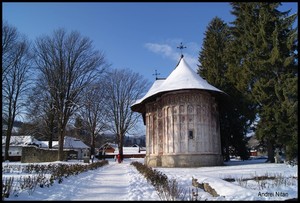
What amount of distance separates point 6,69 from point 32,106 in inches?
208

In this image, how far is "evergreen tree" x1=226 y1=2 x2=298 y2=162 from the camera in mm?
18812

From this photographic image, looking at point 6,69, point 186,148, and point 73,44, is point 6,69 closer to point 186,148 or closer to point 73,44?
point 73,44

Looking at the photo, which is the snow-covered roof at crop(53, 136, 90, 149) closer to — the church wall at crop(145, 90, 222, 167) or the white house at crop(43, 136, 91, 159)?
the white house at crop(43, 136, 91, 159)

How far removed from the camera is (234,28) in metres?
25.7

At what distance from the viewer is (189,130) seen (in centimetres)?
2262

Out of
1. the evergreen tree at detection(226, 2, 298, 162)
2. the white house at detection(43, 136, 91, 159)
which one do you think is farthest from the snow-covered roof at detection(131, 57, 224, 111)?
the white house at detection(43, 136, 91, 159)

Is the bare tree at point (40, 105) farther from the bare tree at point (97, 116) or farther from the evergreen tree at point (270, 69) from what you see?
the evergreen tree at point (270, 69)

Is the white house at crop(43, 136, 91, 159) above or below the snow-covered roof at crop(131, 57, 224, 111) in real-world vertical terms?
below

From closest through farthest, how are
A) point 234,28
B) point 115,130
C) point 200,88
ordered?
point 200,88 → point 234,28 → point 115,130

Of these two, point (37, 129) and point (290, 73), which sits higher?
point (290, 73)

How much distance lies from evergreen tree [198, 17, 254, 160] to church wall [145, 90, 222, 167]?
12.2ft

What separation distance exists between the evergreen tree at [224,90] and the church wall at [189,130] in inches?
147

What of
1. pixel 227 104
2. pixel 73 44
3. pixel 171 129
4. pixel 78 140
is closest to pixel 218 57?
pixel 227 104

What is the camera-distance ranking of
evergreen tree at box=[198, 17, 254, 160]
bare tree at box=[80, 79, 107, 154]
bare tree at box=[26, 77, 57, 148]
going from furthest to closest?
bare tree at box=[80, 79, 107, 154], bare tree at box=[26, 77, 57, 148], evergreen tree at box=[198, 17, 254, 160]
